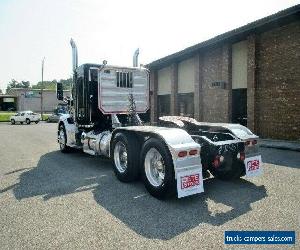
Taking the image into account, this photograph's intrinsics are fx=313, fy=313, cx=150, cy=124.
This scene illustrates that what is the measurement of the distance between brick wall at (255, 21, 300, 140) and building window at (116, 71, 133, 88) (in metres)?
7.63

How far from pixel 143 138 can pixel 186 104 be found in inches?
542

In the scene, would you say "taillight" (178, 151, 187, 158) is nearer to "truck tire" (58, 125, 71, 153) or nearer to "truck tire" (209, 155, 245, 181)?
"truck tire" (209, 155, 245, 181)

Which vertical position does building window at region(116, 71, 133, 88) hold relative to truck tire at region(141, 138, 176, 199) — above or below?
above

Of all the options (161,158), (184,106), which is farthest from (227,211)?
(184,106)

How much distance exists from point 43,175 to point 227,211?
4.75m

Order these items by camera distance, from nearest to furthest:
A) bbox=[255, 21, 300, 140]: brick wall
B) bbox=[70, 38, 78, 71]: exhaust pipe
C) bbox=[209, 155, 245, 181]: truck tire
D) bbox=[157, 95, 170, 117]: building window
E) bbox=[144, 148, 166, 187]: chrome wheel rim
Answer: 1. bbox=[144, 148, 166, 187]: chrome wheel rim
2. bbox=[209, 155, 245, 181]: truck tire
3. bbox=[70, 38, 78, 71]: exhaust pipe
4. bbox=[255, 21, 300, 140]: brick wall
5. bbox=[157, 95, 170, 117]: building window

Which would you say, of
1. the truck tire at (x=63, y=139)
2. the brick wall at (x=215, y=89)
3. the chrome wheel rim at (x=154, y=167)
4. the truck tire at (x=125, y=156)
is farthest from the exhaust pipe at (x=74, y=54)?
the brick wall at (x=215, y=89)

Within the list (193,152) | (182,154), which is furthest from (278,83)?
(182,154)

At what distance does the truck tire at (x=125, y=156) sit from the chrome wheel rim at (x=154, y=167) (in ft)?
1.79

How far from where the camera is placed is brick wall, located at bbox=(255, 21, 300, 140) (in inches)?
515

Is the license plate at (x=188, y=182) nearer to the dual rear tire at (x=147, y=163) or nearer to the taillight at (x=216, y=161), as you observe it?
the dual rear tire at (x=147, y=163)

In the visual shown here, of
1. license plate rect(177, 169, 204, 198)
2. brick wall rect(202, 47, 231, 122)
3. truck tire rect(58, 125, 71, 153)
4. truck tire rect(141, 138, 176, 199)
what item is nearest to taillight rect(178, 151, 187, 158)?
truck tire rect(141, 138, 176, 199)

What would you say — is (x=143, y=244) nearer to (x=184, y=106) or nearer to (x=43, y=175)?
(x=43, y=175)

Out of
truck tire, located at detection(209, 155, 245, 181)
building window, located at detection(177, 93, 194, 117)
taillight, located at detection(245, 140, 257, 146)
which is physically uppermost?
building window, located at detection(177, 93, 194, 117)
